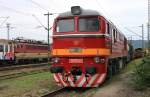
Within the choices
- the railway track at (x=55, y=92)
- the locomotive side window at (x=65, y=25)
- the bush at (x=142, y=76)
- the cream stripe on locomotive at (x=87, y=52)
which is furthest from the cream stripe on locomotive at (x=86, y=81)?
the locomotive side window at (x=65, y=25)

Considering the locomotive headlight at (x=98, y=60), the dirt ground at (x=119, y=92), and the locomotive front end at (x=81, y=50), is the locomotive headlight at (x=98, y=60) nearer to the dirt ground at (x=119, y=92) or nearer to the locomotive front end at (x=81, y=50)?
the locomotive front end at (x=81, y=50)

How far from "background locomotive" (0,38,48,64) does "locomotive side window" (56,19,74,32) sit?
933 inches

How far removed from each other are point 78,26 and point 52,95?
312 cm

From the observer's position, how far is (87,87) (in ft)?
49.7

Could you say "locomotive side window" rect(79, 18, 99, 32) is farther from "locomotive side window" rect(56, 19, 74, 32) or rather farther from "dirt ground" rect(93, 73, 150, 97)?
"dirt ground" rect(93, 73, 150, 97)

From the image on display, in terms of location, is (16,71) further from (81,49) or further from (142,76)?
(142,76)

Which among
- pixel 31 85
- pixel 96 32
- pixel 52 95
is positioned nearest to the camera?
pixel 52 95

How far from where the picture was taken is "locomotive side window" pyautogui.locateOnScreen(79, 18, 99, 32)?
1445cm

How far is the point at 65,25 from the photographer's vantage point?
14883 mm

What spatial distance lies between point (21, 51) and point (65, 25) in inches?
1142

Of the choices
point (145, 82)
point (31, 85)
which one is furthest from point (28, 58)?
point (145, 82)

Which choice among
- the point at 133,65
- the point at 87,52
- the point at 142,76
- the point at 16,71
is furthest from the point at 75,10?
the point at 16,71

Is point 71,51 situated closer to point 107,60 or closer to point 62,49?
Answer: point 62,49

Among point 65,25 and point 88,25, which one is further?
point 65,25
